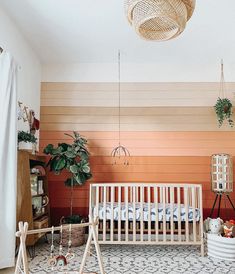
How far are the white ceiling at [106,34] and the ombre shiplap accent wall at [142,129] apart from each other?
43 cm

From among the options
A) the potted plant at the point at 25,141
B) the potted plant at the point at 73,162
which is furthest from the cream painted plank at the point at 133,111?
the potted plant at the point at 25,141

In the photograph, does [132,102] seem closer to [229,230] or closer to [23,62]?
[23,62]

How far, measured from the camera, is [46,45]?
3.86 metres

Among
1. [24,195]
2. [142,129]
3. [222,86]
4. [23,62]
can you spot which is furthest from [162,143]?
[23,62]

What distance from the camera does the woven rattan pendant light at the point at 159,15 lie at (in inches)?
65.5

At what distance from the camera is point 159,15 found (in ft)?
5.46

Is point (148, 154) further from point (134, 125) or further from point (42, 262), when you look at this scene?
point (42, 262)

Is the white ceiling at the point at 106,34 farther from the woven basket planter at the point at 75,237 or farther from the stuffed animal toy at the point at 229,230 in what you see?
the woven basket planter at the point at 75,237

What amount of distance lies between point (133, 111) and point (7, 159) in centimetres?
211

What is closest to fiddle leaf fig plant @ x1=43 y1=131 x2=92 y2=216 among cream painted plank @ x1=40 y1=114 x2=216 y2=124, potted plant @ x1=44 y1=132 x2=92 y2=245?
potted plant @ x1=44 y1=132 x2=92 y2=245

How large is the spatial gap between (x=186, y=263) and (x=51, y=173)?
227 cm

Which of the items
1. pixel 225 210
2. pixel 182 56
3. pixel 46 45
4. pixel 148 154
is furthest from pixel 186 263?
pixel 46 45

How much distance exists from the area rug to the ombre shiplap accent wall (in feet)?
2.90

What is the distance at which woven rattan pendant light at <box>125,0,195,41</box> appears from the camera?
1.66 metres
